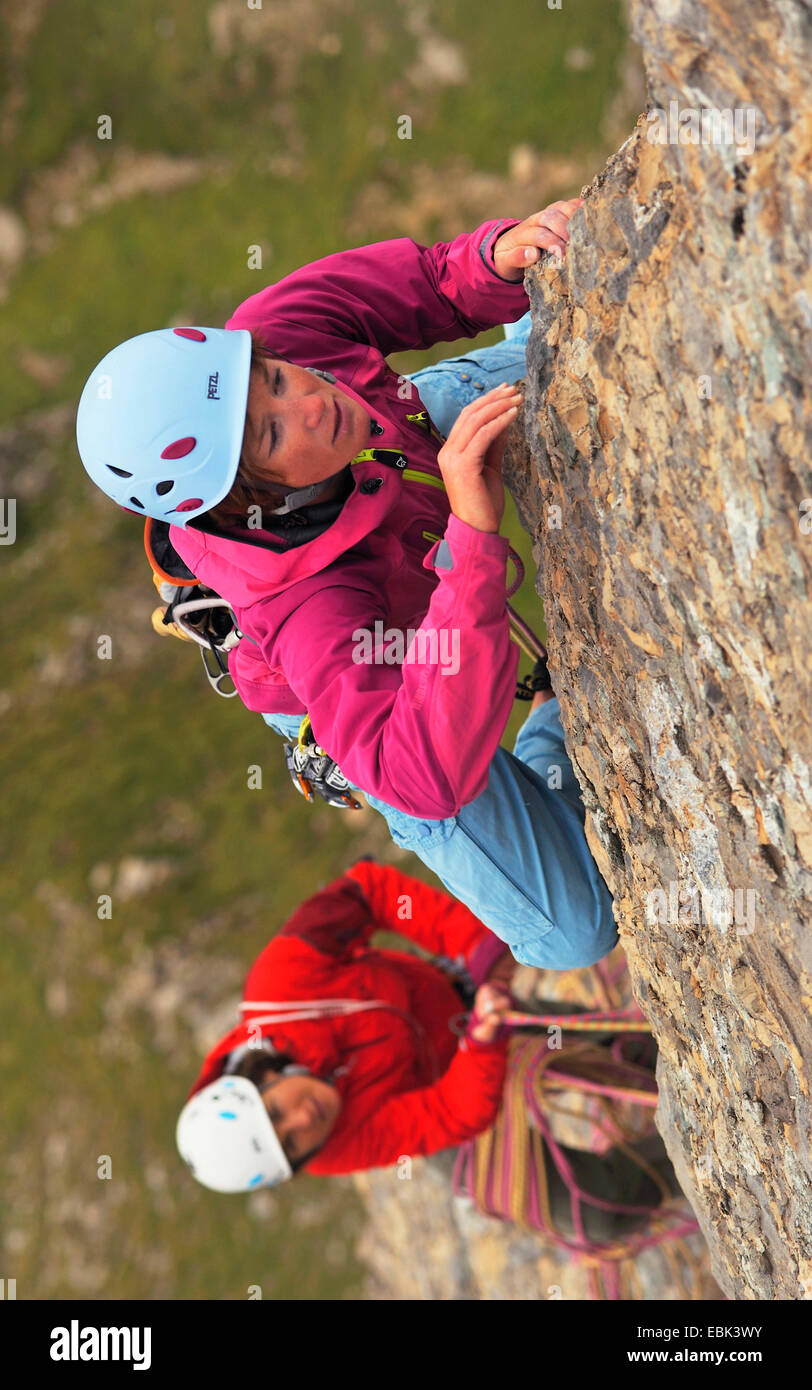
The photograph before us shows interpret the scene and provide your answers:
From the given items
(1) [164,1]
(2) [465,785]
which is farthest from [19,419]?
(2) [465,785]

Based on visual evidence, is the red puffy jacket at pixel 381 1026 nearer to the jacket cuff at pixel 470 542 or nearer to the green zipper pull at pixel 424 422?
the green zipper pull at pixel 424 422

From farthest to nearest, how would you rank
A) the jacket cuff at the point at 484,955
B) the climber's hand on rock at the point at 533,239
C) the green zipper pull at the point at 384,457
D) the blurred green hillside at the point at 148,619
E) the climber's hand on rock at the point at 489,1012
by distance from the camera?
1. the blurred green hillside at the point at 148,619
2. the jacket cuff at the point at 484,955
3. the climber's hand on rock at the point at 489,1012
4. the green zipper pull at the point at 384,457
5. the climber's hand on rock at the point at 533,239

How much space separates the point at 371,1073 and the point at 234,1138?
743 mm

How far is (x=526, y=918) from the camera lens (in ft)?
10.0

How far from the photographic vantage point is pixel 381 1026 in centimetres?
527

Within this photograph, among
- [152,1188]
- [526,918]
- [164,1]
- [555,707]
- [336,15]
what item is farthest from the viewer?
[164,1]

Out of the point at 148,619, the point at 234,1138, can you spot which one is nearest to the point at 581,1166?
the point at 234,1138

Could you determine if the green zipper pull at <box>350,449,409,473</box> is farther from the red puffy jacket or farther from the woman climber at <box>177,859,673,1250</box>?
the red puffy jacket

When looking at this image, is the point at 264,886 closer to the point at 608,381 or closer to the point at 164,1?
the point at 608,381

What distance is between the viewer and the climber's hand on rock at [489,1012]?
15.5 feet

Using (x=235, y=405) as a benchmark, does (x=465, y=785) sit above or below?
below

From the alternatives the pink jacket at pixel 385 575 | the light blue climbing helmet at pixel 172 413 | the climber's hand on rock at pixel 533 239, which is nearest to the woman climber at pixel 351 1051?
the pink jacket at pixel 385 575

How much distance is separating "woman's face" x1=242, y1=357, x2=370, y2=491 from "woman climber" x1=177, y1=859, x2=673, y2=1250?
300 centimetres
